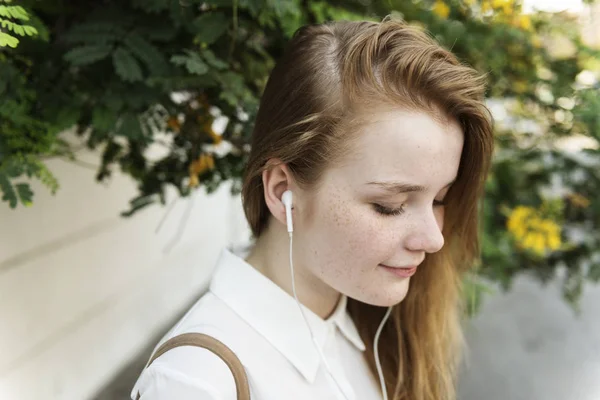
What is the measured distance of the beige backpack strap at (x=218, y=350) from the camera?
39.7 inches

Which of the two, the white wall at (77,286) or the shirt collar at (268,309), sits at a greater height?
the shirt collar at (268,309)

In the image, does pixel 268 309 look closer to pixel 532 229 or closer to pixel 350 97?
pixel 350 97

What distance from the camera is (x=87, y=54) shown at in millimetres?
1253

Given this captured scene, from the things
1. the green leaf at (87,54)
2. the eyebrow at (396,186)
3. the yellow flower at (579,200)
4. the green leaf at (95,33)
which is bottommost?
the yellow flower at (579,200)

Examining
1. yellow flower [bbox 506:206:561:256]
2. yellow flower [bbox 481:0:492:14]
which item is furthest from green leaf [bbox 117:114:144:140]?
yellow flower [bbox 506:206:561:256]

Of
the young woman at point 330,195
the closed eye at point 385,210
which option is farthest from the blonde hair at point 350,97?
the closed eye at point 385,210

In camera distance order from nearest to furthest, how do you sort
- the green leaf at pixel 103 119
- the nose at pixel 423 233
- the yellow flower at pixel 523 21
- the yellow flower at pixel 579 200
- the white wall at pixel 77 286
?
the nose at pixel 423 233 → the green leaf at pixel 103 119 → the white wall at pixel 77 286 → the yellow flower at pixel 523 21 → the yellow flower at pixel 579 200

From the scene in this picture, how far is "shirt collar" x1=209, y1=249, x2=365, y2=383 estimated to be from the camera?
1142 millimetres

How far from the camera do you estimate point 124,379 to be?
2.60 meters

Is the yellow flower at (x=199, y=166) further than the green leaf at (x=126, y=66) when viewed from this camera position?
Yes

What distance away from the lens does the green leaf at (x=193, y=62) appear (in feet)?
3.97

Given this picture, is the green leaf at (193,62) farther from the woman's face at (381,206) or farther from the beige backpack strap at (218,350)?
the beige backpack strap at (218,350)

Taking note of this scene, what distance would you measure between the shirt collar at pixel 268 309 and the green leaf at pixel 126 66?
1.47 ft

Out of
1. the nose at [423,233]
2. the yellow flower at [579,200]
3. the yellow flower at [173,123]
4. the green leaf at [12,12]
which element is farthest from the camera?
the yellow flower at [579,200]
